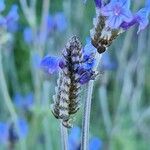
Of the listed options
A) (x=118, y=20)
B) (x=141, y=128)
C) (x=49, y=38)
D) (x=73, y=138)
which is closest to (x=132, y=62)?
(x=141, y=128)

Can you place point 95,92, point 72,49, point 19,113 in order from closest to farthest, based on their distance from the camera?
point 72,49 < point 19,113 < point 95,92

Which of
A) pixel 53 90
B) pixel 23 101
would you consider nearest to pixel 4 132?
pixel 53 90

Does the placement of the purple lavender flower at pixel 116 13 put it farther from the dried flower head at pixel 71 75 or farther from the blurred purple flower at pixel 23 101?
the blurred purple flower at pixel 23 101

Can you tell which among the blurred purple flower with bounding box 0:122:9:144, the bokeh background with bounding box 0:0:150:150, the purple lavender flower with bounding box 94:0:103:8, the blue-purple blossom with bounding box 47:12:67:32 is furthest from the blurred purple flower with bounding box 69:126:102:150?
the purple lavender flower with bounding box 94:0:103:8

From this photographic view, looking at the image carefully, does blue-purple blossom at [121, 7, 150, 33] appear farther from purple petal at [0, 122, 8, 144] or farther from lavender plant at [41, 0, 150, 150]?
purple petal at [0, 122, 8, 144]

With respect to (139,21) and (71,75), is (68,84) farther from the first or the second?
(139,21)

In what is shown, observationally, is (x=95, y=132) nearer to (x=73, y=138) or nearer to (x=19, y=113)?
(x=19, y=113)
